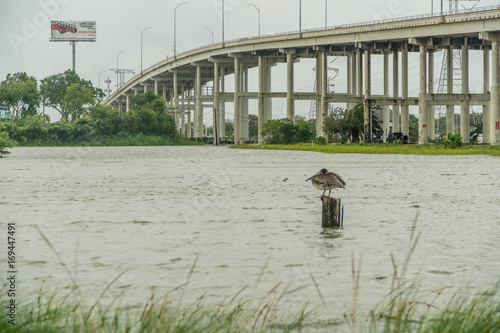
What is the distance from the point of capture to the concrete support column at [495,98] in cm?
6450

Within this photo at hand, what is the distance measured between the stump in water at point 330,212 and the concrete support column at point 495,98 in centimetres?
5544

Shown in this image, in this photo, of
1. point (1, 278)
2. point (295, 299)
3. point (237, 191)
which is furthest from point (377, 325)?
point (237, 191)

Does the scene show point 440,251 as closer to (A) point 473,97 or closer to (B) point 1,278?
(B) point 1,278

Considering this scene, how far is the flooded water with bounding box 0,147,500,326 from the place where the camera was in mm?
7879

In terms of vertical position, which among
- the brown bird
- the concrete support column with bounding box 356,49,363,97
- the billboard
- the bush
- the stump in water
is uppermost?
the billboard

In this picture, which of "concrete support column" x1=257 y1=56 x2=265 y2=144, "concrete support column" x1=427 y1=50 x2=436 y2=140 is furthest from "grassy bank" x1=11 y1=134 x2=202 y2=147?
"concrete support column" x1=427 y1=50 x2=436 y2=140

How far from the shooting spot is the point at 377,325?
5973 mm

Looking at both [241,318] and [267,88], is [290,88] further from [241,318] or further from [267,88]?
[241,318]

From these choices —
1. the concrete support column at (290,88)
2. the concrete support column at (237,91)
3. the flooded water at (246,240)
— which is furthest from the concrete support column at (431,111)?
the flooded water at (246,240)

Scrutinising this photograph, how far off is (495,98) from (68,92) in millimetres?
102261

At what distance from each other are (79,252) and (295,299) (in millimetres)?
3963

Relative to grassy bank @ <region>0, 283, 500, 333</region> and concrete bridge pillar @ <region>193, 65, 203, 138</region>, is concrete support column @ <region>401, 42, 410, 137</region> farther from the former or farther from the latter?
grassy bank @ <region>0, 283, 500, 333</region>

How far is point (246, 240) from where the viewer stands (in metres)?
11.2

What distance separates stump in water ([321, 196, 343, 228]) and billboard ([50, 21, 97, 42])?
156398mm
